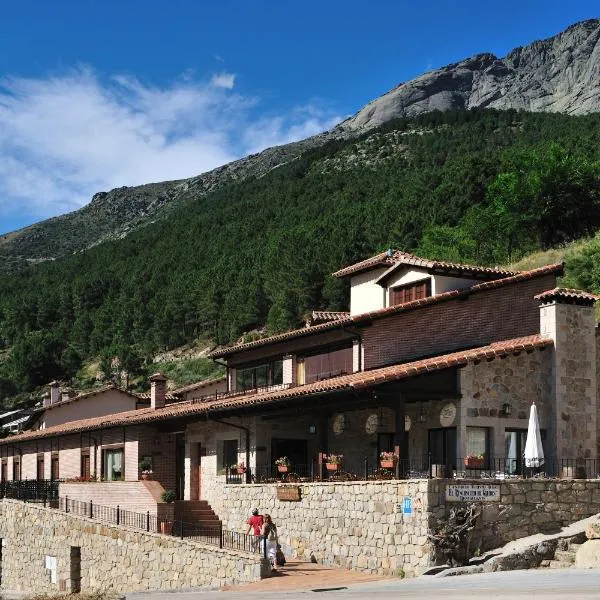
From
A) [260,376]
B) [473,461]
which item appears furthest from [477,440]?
[260,376]

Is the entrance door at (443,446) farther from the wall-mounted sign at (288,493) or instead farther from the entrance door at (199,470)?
the entrance door at (199,470)

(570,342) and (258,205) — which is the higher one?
(258,205)

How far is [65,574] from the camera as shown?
35.7 meters

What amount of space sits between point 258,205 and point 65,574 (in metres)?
104

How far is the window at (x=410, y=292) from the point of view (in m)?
35.1

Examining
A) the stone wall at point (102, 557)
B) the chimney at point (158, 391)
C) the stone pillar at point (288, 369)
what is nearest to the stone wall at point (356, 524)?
the stone wall at point (102, 557)

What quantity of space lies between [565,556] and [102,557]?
1746cm

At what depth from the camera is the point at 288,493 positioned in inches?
1099

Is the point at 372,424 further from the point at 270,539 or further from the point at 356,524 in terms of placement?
the point at 270,539

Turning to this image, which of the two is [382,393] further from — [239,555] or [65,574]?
[65,574]

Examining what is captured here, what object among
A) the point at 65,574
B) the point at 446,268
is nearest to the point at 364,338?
the point at 446,268

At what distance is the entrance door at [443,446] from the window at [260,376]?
36.2 ft

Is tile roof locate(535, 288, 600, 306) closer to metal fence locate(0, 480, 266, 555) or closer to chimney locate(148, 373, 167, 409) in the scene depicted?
metal fence locate(0, 480, 266, 555)

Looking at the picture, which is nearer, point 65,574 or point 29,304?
point 65,574
